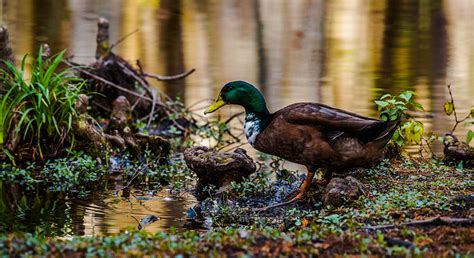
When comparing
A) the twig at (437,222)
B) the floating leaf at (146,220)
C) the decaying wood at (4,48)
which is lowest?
the floating leaf at (146,220)

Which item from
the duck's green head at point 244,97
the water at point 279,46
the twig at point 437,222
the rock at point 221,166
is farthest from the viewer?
the water at point 279,46

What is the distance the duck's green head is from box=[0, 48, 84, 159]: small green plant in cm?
242

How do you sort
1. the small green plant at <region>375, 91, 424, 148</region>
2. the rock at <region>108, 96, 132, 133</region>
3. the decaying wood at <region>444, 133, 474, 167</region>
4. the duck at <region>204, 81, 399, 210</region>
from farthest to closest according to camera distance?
1. the rock at <region>108, 96, 132, 133</region>
2. the decaying wood at <region>444, 133, 474, 167</region>
3. the small green plant at <region>375, 91, 424, 148</region>
4. the duck at <region>204, 81, 399, 210</region>

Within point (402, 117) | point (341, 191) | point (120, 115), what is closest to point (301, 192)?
point (341, 191)

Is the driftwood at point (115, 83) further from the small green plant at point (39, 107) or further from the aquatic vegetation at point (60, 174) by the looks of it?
the aquatic vegetation at point (60, 174)

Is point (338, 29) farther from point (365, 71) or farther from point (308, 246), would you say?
point (308, 246)

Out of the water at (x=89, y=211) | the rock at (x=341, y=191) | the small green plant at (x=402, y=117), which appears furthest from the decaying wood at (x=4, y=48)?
the rock at (x=341, y=191)

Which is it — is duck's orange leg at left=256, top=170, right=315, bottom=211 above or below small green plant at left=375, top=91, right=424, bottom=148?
below

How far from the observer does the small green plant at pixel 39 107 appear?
1028 cm

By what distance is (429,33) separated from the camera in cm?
2272

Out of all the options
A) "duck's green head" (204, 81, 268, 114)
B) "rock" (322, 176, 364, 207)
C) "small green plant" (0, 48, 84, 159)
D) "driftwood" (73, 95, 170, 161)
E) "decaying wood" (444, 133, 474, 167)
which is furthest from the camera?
"driftwood" (73, 95, 170, 161)

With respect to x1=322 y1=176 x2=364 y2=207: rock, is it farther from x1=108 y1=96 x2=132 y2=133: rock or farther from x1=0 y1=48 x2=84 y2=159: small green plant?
x1=108 y1=96 x2=132 y2=133: rock

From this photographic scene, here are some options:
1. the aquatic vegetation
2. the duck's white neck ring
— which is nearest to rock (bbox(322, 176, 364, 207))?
the duck's white neck ring

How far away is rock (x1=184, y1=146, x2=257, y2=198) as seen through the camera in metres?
8.84
